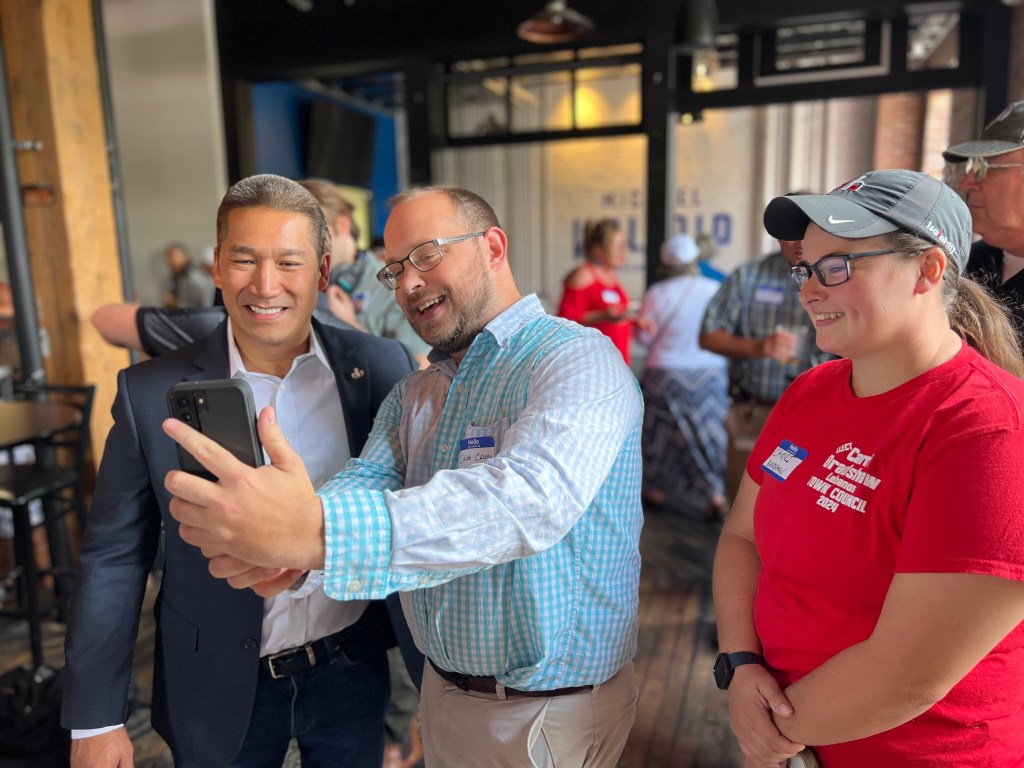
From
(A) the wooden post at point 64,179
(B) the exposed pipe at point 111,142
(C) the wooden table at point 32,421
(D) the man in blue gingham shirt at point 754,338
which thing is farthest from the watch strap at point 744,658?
(B) the exposed pipe at point 111,142

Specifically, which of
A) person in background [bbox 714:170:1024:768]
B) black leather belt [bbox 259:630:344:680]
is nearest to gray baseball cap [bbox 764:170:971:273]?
person in background [bbox 714:170:1024:768]

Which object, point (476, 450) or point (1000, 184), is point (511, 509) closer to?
point (476, 450)

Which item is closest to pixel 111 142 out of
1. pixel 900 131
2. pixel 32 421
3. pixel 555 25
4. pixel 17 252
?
pixel 17 252

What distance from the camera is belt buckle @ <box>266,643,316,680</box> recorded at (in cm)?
134

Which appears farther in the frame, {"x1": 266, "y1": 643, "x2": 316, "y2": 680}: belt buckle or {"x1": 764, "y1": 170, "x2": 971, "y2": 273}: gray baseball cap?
{"x1": 266, "y1": 643, "x2": 316, "y2": 680}: belt buckle

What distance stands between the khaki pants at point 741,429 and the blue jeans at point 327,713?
78.5 inches

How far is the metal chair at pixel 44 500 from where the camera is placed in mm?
2799

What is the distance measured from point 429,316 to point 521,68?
5.28 m

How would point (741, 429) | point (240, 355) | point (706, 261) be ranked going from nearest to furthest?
point (240, 355) → point (741, 429) → point (706, 261)

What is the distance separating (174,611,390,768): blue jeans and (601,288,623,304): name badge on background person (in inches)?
122

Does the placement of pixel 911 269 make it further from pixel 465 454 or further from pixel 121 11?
pixel 121 11

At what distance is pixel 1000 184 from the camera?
4.98 feet

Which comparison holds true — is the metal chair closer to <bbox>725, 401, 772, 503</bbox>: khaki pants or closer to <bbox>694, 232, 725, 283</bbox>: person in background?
<bbox>725, 401, 772, 503</bbox>: khaki pants

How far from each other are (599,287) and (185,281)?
15.3 feet
